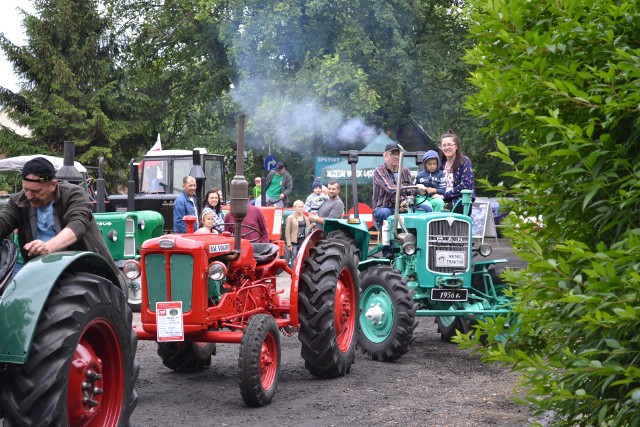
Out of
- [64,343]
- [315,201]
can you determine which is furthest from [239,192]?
[315,201]

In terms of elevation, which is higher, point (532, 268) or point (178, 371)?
point (532, 268)

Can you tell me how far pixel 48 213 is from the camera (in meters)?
5.73

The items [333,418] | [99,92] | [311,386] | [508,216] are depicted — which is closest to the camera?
[508,216]

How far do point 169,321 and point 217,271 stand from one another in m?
0.51

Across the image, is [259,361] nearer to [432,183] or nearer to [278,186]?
[432,183]

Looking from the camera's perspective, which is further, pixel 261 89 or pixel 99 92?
pixel 99 92

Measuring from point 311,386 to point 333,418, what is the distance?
1264 mm

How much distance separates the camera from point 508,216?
3.82 metres

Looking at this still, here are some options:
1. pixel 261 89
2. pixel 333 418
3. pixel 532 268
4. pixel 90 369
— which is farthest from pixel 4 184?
pixel 532 268

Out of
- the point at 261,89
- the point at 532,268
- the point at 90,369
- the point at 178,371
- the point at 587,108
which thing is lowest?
the point at 178,371

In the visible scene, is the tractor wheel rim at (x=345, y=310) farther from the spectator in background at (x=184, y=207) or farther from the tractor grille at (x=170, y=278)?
the spectator in background at (x=184, y=207)

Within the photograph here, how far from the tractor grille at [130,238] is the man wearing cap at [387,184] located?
5.04 meters

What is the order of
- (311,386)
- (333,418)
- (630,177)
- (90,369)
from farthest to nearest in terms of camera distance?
1. (311,386)
2. (333,418)
3. (90,369)
4. (630,177)

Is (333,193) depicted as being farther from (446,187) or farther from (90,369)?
(90,369)
